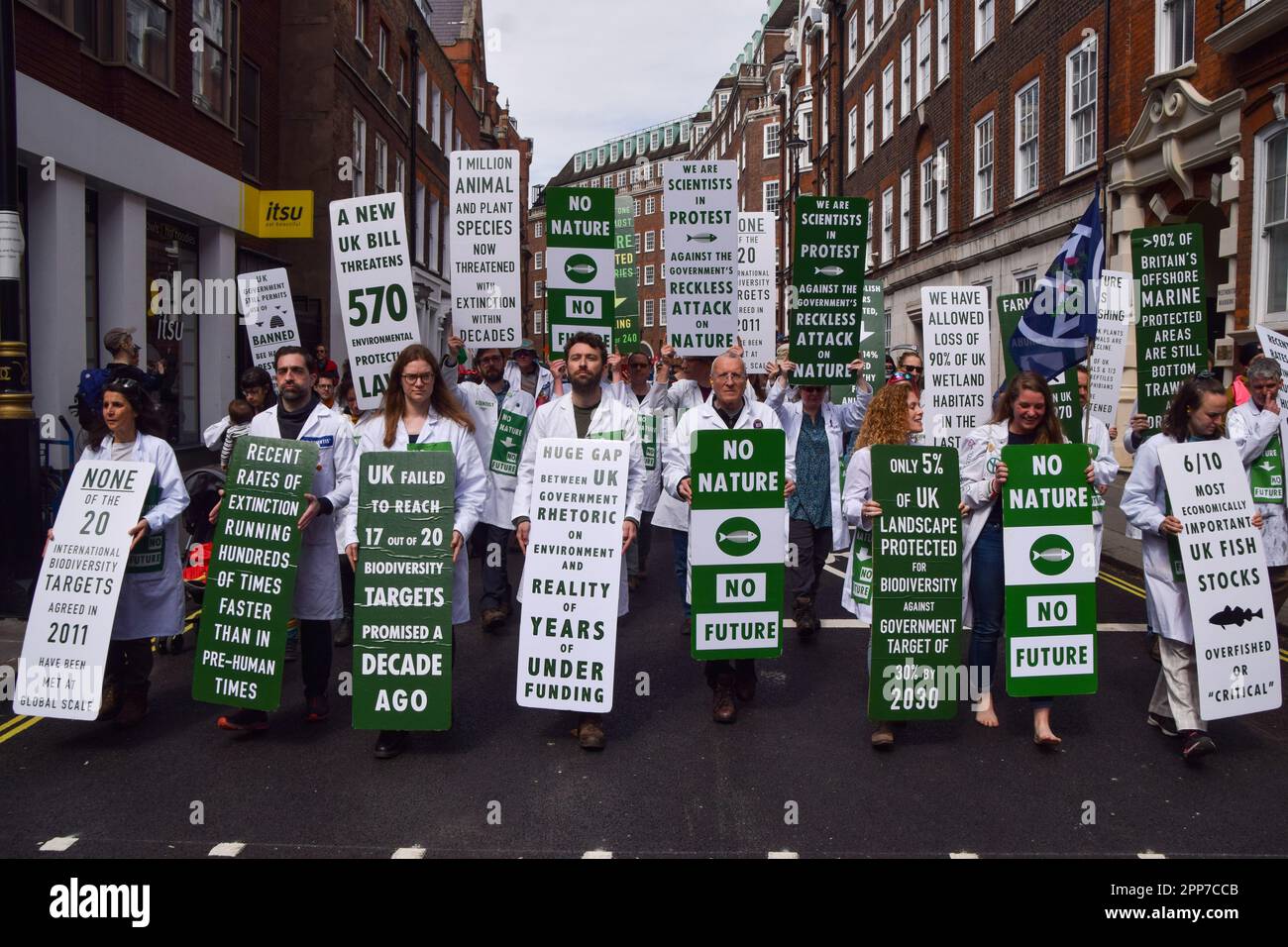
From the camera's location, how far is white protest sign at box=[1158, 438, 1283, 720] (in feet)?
17.9

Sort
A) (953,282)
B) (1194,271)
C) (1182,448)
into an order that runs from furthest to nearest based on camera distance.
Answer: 1. (953,282)
2. (1194,271)
3. (1182,448)

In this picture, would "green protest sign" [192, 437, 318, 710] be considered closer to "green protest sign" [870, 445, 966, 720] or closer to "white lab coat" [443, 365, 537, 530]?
"white lab coat" [443, 365, 537, 530]

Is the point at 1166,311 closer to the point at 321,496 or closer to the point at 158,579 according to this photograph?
the point at 321,496

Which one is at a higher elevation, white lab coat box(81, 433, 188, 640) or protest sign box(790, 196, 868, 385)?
protest sign box(790, 196, 868, 385)

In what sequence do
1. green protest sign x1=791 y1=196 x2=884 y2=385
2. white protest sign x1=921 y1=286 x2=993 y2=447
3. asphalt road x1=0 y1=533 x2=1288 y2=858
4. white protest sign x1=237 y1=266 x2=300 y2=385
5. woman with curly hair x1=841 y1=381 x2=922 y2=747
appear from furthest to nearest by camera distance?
white protest sign x1=237 y1=266 x2=300 y2=385, green protest sign x1=791 y1=196 x2=884 y2=385, white protest sign x1=921 y1=286 x2=993 y2=447, woman with curly hair x1=841 y1=381 x2=922 y2=747, asphalt road x1=0 y1=533 x2=1288 y2=858

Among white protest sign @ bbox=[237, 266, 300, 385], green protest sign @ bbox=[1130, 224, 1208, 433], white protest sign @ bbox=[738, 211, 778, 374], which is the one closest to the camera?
green protest sign @ bbox=[1130, 224, 1208, 433]

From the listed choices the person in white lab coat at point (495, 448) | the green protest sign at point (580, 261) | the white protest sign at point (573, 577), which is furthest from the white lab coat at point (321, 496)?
the green protest sign at point (580, 261)

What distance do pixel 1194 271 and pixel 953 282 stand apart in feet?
62.7

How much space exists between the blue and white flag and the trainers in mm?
5068

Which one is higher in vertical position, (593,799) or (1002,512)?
(1002,512)

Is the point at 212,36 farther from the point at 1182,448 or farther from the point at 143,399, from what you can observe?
the point at 1182,448

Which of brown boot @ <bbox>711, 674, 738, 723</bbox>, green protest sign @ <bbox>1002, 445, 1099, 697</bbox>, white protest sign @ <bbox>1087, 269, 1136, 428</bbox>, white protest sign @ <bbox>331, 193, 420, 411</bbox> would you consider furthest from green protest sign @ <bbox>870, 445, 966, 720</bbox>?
white protest sign @ <bbox>1087, 269, 1136, 428</bbox>

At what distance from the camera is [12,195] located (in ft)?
26.8

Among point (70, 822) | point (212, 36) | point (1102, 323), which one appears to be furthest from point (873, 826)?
point (212, 36)
